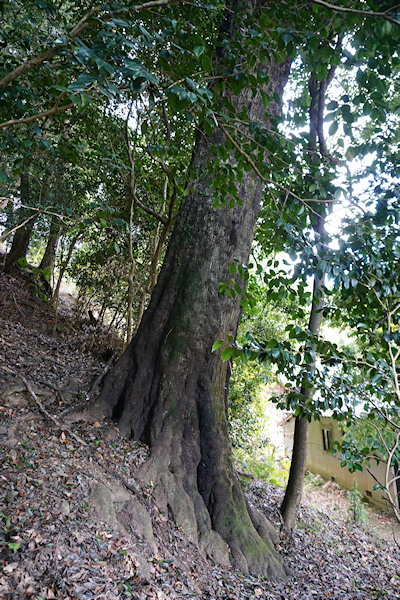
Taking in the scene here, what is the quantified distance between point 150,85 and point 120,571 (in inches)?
111

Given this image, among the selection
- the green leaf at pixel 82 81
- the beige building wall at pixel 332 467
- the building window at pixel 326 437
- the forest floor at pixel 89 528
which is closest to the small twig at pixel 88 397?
the forest floor at pixel 89 528

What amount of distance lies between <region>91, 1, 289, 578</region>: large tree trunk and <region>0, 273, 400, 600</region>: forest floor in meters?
0.19

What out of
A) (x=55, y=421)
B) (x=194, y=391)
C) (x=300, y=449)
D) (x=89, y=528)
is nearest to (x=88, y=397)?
(x=55, y=421)

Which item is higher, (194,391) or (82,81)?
(82,81)

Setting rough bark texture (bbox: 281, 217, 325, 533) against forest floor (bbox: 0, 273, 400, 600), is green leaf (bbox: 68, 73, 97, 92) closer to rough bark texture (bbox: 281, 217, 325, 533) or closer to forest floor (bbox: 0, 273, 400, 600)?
forest floor (bbox: 0, 273, 400, 600)

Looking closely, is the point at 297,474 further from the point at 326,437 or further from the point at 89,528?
the point at 326,437

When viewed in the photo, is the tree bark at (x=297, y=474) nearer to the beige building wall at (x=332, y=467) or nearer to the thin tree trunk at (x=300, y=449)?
the thin tree trunk at (x=300, y=449)

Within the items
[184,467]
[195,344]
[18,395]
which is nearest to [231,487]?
[184,467]

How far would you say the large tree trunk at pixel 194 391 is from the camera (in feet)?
11.1

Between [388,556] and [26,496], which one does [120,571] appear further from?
[388,556]

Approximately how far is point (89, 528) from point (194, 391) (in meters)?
1.58

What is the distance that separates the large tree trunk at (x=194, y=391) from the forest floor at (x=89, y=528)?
19 centimetres

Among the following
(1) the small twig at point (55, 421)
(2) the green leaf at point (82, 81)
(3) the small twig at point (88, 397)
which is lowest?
(1) the small twig at point (55, 421)

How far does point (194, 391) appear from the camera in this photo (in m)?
3.68
